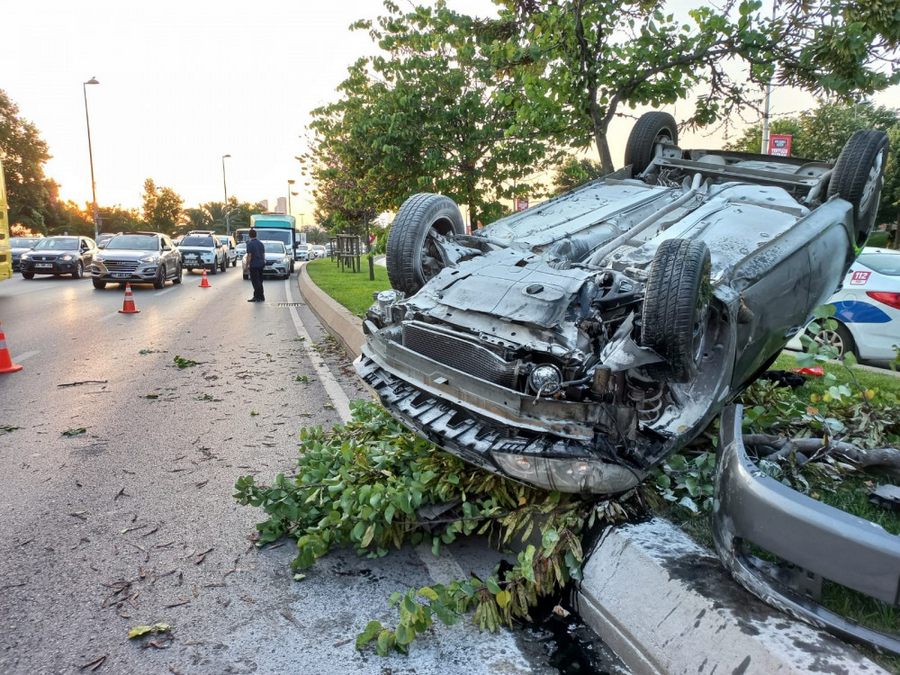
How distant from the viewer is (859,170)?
4484 millimetres

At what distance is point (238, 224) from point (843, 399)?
266 ft

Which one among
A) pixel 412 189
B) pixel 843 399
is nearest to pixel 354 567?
pixel 843 399

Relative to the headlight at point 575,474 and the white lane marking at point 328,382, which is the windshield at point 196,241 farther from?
the headlight at point 575,474

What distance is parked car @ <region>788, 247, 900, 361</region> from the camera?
23.3ft

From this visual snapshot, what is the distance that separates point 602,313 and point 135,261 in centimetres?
1713

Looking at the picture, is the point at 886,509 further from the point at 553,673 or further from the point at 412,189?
the point at 412,189

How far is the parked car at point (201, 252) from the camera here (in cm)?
2719

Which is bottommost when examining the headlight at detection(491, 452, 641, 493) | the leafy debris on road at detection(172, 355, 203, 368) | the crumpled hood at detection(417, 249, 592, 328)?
the leafy debris on road at detection(172, 355, 203, 368)

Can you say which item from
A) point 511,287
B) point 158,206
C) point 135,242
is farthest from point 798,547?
point 158,206

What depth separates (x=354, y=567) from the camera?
3.19m

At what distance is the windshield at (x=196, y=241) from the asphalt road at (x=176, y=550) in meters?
21.7

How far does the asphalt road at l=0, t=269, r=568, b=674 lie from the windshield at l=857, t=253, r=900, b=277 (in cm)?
603

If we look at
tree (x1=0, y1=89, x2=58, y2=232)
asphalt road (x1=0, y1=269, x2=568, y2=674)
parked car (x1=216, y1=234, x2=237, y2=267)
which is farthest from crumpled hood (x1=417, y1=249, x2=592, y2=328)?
tree (x1=0, y1=89, x2=58, y2=232)

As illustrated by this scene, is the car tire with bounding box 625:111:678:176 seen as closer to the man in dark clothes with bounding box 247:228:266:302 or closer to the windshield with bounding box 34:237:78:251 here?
the man in dark clothes with bounding box 247:228:266:302
